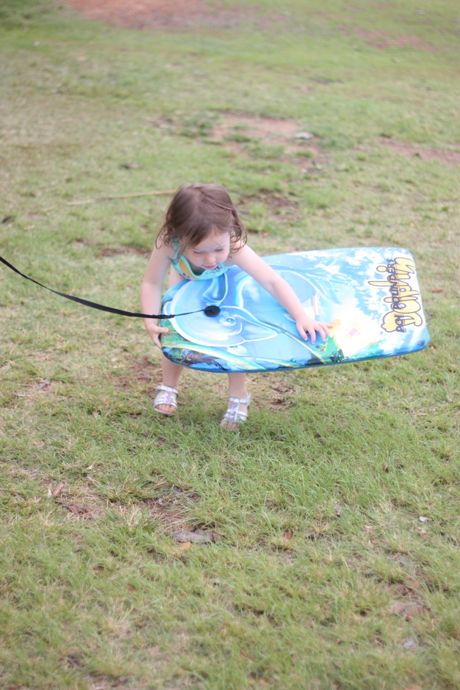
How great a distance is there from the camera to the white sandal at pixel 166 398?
3037 millimetres

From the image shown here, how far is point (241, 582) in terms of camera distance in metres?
2.23

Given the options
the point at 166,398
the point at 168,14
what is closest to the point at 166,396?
the point at 166,398

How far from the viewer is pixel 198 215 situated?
105 inches

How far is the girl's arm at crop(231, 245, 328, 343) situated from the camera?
2.83 metres

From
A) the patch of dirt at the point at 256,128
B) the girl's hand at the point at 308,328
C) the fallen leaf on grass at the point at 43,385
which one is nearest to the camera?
the girl's hand at the point at 308,328

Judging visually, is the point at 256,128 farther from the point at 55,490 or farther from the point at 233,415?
the point at 55,490

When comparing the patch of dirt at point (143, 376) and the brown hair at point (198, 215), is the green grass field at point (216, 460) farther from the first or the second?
the brown hair at point (198, 215)

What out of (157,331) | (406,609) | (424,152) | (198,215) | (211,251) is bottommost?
(424,152)

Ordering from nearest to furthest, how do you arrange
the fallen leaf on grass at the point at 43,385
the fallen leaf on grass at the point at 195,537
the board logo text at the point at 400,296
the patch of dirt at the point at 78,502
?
the fallen leaf on grass at the point at 195,537
the patch of dirt at the point at 78,502
the board logo text at the point at 400,296
the fallen leaf on grass at the point at 43,385

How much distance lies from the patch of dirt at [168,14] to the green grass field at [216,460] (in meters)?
4.83

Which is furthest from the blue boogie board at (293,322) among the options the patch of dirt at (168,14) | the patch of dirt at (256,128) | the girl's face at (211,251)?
the patch of dirt at (168,14)

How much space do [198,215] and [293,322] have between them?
0.55 m

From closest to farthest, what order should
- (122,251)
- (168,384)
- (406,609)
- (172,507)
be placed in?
1. (406,609)
2. (172,507)
3. (168,384)
4. (122,251)

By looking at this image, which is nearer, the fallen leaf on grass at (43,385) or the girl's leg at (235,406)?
the girl's leg at (235,406)
